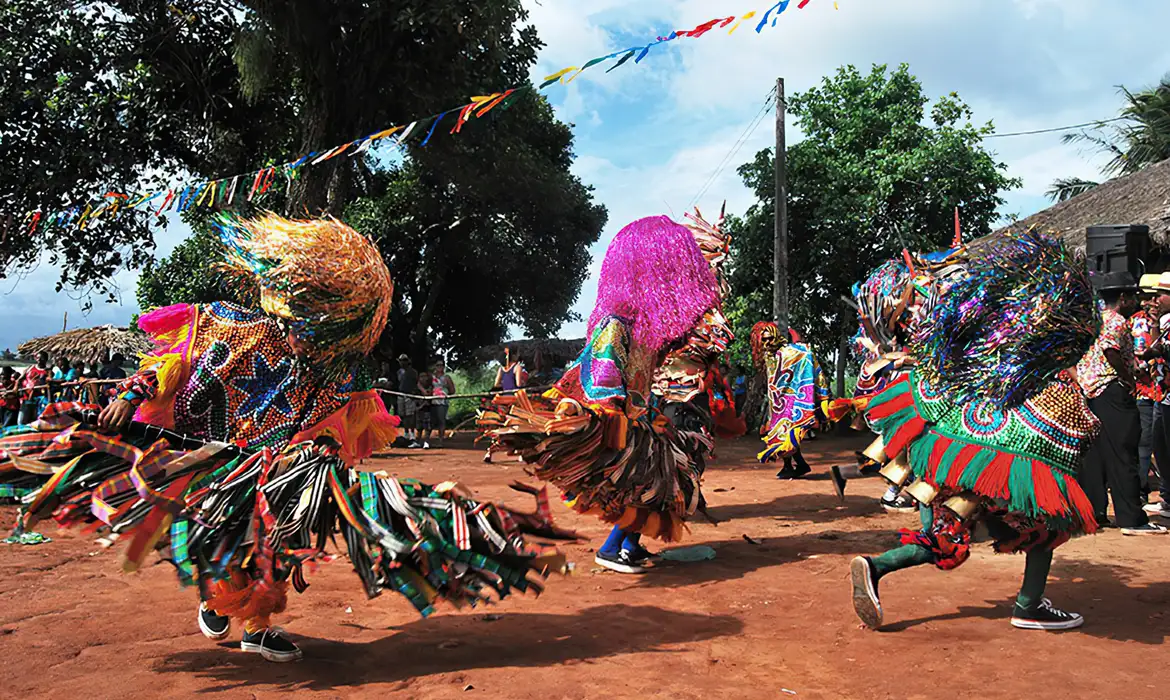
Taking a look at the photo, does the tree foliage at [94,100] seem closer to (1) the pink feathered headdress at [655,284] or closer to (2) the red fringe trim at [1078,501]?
(1) the pink feathered headdress at [655,284]

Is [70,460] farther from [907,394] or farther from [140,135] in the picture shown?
[140,135]

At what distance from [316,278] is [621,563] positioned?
2.96 metres

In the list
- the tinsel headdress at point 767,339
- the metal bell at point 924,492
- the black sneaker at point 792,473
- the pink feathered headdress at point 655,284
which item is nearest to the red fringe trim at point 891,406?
the metal bell at point 924,492

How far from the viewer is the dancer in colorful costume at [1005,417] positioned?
3.88 m

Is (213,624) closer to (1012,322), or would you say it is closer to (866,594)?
(866,594)

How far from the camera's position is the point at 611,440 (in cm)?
495

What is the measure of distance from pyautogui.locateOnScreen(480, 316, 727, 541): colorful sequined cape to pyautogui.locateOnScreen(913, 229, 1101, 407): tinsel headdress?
174 cm

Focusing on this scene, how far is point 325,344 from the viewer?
3.89 m

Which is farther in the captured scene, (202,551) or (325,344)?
(325,344)

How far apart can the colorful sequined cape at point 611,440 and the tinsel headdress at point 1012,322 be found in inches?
68.5

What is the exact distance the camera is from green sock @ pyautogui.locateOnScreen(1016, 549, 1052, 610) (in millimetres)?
4133

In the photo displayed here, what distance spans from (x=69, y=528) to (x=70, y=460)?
29cm

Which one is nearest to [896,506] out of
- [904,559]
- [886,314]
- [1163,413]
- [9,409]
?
[886,314]

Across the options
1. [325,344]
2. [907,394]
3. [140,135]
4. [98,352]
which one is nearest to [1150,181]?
[907,394]
